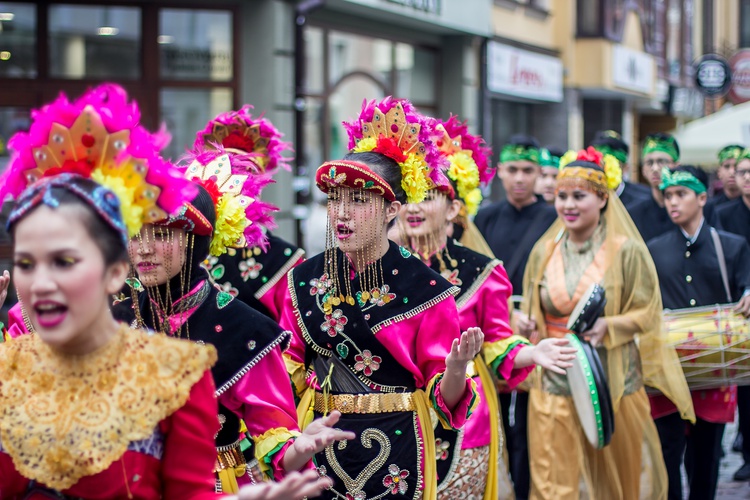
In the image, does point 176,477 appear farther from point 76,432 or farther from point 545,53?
point 545,53

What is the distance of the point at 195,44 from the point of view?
11.3 m

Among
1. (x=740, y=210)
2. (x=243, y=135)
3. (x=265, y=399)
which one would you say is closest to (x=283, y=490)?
(x=265, y=399)

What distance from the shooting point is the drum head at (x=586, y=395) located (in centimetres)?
614

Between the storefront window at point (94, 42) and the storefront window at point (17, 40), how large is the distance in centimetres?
16

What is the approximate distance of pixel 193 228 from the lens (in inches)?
149

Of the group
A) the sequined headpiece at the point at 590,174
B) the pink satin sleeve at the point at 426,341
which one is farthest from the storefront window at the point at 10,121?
the pink satin sleeve at the point at 426,341

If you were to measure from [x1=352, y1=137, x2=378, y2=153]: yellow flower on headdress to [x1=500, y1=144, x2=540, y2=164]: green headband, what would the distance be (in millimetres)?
4297

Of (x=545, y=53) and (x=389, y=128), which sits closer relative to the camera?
(x=389, y=128)

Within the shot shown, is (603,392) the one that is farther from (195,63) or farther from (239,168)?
(195,63)

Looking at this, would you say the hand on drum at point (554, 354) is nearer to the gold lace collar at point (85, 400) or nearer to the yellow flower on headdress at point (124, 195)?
the gold lace collar at point (85, 400)

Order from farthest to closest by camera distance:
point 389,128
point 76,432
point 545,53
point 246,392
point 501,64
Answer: point 545,53 → point 501,64 → point 389,128 → point 246,392 → point 76,432

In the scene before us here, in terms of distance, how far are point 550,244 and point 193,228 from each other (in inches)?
139

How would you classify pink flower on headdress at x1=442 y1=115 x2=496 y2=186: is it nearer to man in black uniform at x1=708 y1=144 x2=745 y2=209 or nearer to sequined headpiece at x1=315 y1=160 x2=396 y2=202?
sequined headpiece at x1=315 y1=160 x2=396 y2=202

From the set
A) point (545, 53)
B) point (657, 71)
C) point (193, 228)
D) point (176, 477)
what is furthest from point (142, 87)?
point (657, 71)
